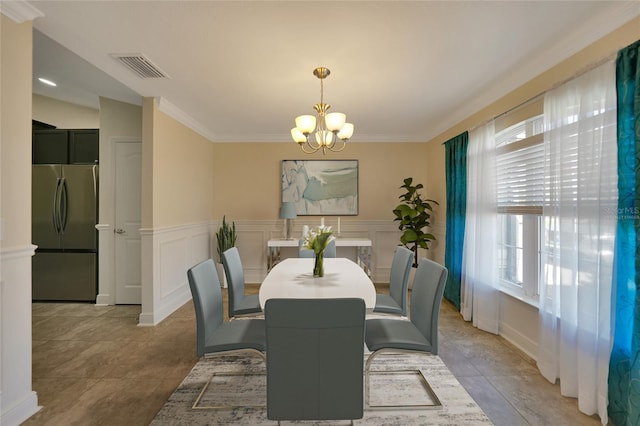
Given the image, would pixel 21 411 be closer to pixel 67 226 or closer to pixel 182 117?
pixel 67 226

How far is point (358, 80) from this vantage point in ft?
9.77

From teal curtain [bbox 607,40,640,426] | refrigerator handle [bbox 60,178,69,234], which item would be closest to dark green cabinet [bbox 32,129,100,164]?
refrigerator handle [bbox 60,178,69,234]

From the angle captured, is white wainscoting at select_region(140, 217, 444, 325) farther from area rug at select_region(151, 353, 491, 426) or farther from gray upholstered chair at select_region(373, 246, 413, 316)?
gray upholstered chair at select_region(373, 246, 413, 316)

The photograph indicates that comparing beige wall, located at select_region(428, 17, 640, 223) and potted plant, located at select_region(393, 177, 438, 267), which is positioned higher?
beige wall, located at select_region(428, 17, 640, 223)

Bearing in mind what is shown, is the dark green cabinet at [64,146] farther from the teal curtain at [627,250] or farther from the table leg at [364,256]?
the teal curtain at [627,250]

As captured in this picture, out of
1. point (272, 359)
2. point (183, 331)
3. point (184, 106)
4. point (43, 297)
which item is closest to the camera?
point (272, 359)

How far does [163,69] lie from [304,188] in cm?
289

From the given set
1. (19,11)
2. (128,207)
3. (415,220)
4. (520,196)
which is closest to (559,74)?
(520,196)

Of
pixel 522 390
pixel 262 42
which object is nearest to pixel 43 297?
pixel 262 42

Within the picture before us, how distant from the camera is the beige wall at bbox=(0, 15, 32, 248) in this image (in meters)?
1.76

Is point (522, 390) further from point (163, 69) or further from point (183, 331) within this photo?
point (163, 69)

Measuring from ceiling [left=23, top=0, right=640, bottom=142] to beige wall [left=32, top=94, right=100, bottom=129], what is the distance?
123 cm

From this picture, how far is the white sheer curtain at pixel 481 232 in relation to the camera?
3.21 metres

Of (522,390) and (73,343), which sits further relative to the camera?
(73,343)
